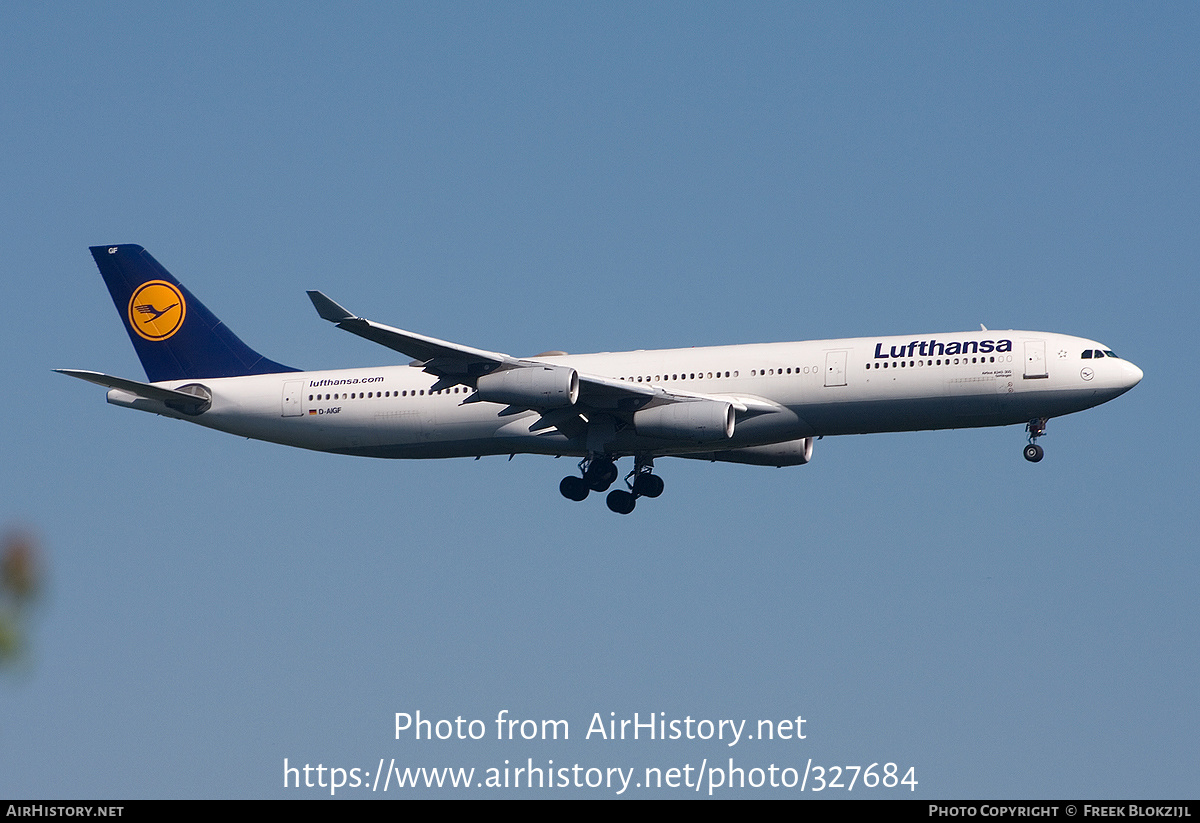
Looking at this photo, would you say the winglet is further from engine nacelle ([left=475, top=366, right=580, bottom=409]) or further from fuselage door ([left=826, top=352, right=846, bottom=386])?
fuselage door ([left=826, top=352, right=846, bottom=386])

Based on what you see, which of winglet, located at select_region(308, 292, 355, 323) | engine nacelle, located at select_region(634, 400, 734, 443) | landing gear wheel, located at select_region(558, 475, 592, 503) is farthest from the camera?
landing gear wheel, located at select_region(558, 475, 592, 503)

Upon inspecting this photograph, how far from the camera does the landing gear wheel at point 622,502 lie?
1721 inches

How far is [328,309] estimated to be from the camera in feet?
113

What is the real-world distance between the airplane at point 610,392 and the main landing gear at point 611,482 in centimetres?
5

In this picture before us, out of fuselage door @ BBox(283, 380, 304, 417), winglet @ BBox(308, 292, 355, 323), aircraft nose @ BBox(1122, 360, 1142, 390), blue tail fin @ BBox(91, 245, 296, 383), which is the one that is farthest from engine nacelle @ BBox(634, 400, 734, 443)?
blue tail fin @ BBox(91, 245, 296, 383)

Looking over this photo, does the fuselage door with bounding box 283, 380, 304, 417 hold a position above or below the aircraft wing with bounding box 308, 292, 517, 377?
above

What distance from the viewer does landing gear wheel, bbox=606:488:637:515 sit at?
43719 mm

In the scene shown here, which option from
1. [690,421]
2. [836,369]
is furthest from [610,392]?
[836,369]

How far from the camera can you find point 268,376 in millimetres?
44719

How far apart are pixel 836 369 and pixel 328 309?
14000 mm

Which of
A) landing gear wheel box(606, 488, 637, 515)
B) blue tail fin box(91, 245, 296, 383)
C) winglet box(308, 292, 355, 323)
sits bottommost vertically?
landing gear wheel box(606, 488, 637, 515)

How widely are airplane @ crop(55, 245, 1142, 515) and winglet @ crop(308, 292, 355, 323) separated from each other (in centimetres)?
4

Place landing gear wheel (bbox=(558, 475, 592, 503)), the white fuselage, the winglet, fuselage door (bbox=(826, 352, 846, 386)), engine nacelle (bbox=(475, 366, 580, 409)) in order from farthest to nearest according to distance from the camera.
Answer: landing gear wheel (bbox=(558, 475, 592, 503))
fuselage door (bbox=(826, 352, 846, 386))
the white fuselage
engine nacelle (bbox=(475, 366, 580, 409))
the winglet

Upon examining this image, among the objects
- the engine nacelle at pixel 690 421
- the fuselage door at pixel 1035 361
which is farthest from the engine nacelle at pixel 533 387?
the fuselage door at pixel 1035 361
